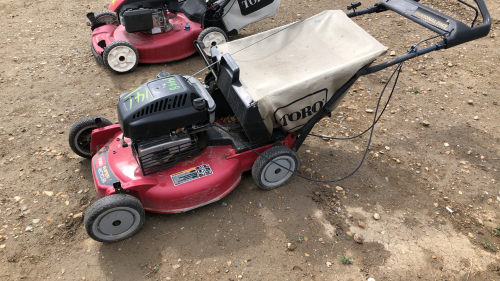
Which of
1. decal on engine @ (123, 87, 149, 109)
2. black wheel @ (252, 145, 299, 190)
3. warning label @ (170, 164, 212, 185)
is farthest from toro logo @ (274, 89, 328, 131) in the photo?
decal on engine @ (123, 87, 149, 109)

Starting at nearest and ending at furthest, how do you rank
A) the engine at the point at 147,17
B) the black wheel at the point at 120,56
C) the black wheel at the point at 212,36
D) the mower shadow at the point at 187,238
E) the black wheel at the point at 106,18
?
the mower shadow at the point at 187,238, the engine at the point at 147,17, the black wheel at the point at 120,56, the black wheel at the point at 212,36, the black wheel at the point at 106,18

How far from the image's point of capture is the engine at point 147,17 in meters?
5.24

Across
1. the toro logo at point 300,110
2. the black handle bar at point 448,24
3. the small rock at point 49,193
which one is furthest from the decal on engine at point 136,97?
the black handle bar at point 448,24

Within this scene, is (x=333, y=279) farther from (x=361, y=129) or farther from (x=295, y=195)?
(x=361, y=129)

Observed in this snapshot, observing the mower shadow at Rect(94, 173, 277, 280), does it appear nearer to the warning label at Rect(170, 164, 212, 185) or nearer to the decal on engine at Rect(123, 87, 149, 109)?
the warning label at Rect(170, 164, 212, 185)

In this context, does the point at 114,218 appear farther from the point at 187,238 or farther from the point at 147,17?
the point at 147,17

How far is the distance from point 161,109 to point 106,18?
394cm

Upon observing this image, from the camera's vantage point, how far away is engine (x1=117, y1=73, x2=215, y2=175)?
301 cm

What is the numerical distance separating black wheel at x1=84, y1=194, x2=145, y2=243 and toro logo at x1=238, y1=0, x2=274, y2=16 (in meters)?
3.85

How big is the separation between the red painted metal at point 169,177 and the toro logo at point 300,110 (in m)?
0.44

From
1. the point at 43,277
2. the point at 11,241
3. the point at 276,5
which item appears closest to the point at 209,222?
the point at 43,277

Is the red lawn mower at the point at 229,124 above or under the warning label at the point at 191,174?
above

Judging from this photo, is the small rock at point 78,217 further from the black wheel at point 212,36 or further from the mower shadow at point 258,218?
the black wheel at point 212,36

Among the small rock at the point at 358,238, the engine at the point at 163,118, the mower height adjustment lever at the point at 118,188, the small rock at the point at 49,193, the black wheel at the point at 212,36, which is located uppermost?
the engine at the point at 163,118
